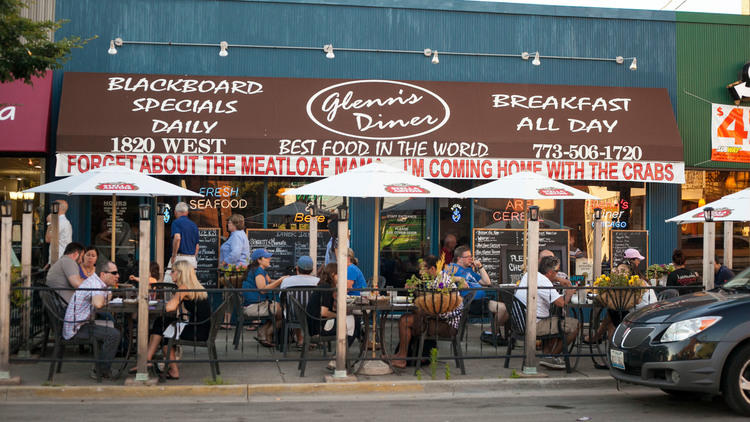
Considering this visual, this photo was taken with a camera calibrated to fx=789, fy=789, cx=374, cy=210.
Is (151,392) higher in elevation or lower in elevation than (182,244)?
lower

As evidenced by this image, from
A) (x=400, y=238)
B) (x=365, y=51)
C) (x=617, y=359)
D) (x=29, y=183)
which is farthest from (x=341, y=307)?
(x=29, y=183)

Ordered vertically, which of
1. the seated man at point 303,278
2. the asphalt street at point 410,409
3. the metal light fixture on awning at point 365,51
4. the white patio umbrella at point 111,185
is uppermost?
the metal light fixture on awning at point 365,51

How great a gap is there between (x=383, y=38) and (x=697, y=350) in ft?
31.0

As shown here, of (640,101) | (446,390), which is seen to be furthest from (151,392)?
(640,101)

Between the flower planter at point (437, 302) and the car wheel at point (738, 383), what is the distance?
3.27 meters

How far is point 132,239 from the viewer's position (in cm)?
1445

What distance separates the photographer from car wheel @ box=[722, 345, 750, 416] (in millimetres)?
7715

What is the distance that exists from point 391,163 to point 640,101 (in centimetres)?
515

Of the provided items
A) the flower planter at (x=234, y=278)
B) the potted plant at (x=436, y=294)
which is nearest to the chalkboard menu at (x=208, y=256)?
the flower planter at (x=234, y=278)

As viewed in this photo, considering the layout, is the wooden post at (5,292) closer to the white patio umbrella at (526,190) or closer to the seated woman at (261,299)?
the seated woman at (261,299)

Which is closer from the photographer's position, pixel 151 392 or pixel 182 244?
pixel 151 392

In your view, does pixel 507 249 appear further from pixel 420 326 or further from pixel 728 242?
pixel 420 326

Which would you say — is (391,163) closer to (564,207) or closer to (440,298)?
(564,207)

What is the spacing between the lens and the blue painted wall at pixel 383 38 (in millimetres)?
14789
